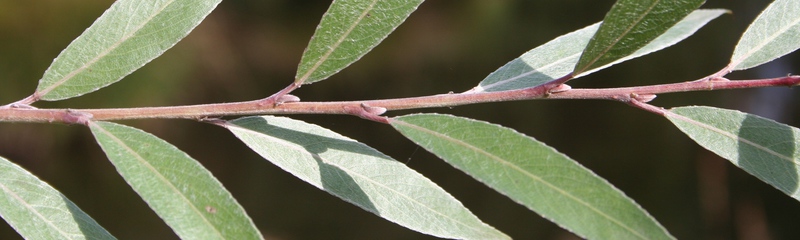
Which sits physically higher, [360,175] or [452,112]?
[452,112]

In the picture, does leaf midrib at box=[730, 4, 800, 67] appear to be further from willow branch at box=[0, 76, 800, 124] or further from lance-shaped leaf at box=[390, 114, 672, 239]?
lance-shaped leaf at box=[390, 114, 672, 239]

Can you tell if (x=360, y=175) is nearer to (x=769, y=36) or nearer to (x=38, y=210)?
(x=38, y=210)

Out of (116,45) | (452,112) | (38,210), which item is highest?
(452,112)

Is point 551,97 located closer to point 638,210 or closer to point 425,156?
point 638,210

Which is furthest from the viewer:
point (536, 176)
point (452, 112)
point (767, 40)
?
point (452, 112)

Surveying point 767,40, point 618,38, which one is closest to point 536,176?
point 618,38

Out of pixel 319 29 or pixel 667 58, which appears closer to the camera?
pixel 319 29

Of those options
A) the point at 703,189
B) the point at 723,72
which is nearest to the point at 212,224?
the point at 723,72

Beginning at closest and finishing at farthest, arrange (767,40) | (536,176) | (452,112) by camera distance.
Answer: (536,176) → (767,40) → (452,112)
